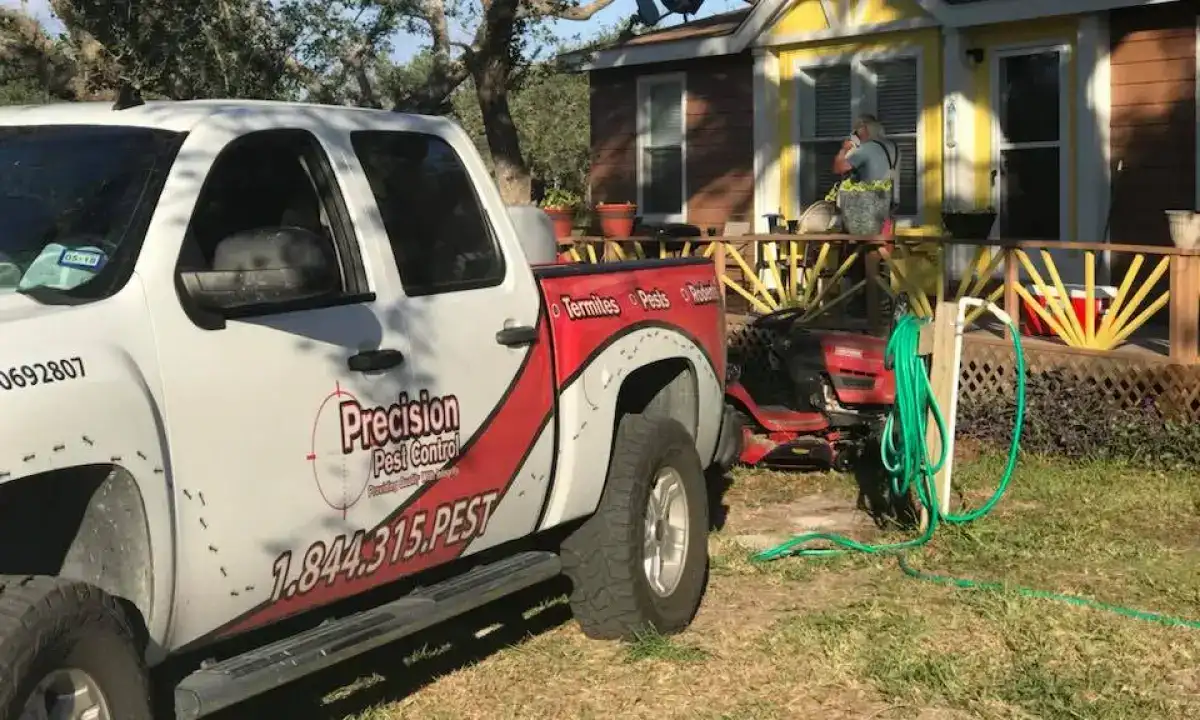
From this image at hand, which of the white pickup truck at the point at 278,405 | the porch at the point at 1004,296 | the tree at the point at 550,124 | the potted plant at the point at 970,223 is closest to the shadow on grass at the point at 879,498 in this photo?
the porch at the point at 1004,296

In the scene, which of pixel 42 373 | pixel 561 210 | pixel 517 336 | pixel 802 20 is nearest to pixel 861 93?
pixel 802 20

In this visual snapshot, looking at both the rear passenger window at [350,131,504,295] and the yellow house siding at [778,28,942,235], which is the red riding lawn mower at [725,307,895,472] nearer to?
the rear passenger window at [350,131,504,295]

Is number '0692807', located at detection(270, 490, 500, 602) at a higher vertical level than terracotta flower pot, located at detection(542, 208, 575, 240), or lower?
lower

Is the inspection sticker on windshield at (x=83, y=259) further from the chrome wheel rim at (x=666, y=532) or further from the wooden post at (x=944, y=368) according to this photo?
the wooden post at (x=944, y=368)

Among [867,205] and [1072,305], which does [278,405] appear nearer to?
[1072,305]

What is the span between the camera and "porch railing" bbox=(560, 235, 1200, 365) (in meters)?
9.16

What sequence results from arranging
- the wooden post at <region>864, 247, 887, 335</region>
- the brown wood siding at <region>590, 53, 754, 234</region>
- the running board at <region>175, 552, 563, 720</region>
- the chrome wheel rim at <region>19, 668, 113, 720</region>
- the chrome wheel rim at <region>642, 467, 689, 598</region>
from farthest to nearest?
the brown wood siding at <region>590, 53, 754, 234</region>, the wooden post at <region>864, 247, 887, 335</region>, the chrome wheel rim at <region>642, 467, 689, 598</region>, the running board at <region>175, 552, 563, 720</region>, the chrome wheel rim at <region>19, 668, 113, 720</region>

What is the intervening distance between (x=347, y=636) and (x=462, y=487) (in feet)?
2.30

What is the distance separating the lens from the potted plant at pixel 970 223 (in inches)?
450

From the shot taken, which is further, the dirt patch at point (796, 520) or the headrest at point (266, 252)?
the dirt patch at point (796, 520)

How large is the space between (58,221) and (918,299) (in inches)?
312

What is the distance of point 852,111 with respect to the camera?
540 inches

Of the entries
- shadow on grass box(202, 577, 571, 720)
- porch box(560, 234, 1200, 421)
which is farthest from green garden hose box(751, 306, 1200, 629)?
porch box(560, 234, 1200, 421)

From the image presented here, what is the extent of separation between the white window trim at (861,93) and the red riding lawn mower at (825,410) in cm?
460
